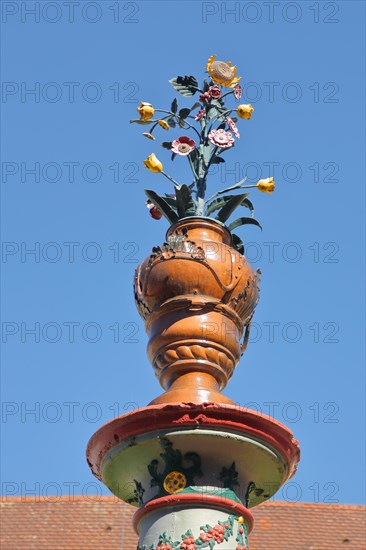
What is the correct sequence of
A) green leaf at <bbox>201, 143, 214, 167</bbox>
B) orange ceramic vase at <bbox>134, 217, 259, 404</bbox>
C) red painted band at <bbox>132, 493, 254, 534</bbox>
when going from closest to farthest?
red painted band at <bbox>132, 493, 254, 534</bbox>, orange ceramic vase at <bbox>134, 217, 259, 404</bbox>, green leaf at <bbox>201, 143, 214, 167</bbox>

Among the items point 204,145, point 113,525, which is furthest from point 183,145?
point 113,525

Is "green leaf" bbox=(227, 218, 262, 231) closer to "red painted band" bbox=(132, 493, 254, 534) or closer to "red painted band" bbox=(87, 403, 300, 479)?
"red painted band" bbox=(87, 403, 300, 479)

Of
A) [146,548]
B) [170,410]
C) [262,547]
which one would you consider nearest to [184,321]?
[170,410]

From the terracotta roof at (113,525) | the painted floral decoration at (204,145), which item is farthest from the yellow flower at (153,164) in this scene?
the terracotta roof at (113,525)

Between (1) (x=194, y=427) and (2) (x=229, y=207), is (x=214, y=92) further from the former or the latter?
(1) (x=194, y=427)

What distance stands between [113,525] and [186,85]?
1480cm

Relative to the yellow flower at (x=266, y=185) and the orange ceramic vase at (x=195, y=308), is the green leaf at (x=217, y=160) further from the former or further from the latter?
the orange ceramic vase at (x=195, y=308)

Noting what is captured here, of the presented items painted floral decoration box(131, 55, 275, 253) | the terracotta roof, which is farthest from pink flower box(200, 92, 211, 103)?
the terracotta roof

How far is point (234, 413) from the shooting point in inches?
240

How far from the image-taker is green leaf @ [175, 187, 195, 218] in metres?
7.21

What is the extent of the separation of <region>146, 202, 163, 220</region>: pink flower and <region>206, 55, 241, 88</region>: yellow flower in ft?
3.24

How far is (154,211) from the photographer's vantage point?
24.6ft

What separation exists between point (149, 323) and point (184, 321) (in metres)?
0.33

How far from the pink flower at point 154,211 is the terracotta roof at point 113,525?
45.0ft
